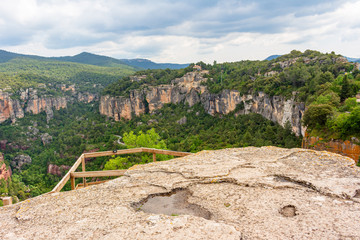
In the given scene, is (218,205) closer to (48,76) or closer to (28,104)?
(28,104)

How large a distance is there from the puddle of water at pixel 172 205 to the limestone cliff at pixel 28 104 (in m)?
94.4

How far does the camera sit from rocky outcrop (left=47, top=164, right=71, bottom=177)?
53.6 m

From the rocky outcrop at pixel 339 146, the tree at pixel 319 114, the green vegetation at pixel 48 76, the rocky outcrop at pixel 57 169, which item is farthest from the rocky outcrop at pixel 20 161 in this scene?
the rocky outcrop at pixel 339 146

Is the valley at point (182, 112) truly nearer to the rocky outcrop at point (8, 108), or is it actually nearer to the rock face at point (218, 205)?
the rocky outcrop at point (8, 108)

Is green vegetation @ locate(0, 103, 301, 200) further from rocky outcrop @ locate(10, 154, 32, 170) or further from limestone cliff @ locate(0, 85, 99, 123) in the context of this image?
limestone cliff @ locate(0, 85, 99, 123)

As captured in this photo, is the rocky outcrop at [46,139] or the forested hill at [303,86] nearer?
the forested hill at [303,86]

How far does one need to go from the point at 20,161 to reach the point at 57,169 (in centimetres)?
1701

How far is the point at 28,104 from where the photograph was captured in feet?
289

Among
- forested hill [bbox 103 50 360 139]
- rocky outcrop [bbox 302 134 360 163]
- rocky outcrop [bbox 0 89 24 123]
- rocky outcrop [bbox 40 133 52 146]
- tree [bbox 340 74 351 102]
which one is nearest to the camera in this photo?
rocky outcrop [bbox 302 134 360 163]

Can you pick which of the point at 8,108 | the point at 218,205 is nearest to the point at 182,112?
the point at 8,108

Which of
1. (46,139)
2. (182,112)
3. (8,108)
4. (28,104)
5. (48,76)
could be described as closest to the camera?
(182,112)

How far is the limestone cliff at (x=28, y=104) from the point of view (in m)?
80.2

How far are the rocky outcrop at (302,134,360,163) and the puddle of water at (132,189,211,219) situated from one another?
13.1 meters

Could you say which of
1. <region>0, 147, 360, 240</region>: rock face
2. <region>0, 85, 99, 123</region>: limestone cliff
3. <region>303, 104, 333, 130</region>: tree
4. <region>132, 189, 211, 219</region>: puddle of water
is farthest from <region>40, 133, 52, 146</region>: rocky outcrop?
<region>132, 189, 211, 219</region>: puddle of water
